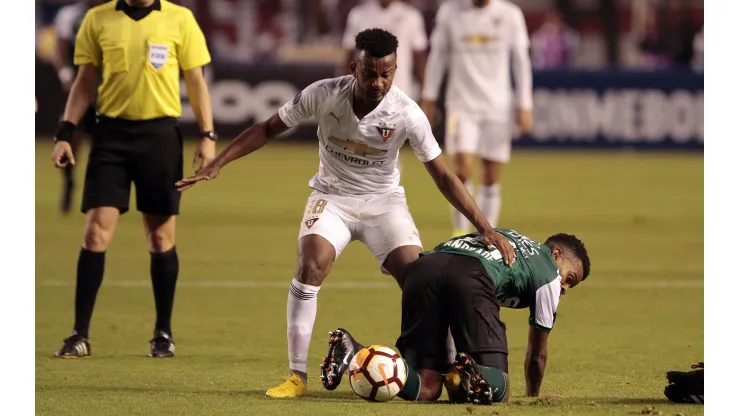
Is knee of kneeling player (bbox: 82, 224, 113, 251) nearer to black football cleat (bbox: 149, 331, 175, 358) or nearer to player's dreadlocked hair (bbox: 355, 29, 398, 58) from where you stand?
black football cleat (bbox: 149, 331, 175, 358)

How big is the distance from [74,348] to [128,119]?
4.50ft

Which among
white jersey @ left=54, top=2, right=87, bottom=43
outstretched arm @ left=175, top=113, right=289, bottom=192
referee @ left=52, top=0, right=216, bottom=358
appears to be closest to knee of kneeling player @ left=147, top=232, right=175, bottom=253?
referee @ left=52, top=0, right=216, bottom=358

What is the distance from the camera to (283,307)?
34.1 ft

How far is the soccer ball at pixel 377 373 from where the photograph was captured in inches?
264

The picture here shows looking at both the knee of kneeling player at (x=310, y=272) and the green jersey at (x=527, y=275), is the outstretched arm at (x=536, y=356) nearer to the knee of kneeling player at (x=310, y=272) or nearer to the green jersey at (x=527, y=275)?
the green jersey at (x=527, y=275)

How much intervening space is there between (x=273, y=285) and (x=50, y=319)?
2.22 metres

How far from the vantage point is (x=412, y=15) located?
16203 millimetres

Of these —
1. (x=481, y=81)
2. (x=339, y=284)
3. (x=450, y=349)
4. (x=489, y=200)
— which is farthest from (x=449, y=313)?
(x=481, y=81)

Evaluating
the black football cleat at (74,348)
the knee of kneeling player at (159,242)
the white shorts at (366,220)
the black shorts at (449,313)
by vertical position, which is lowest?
the black football cleat at (74,348)

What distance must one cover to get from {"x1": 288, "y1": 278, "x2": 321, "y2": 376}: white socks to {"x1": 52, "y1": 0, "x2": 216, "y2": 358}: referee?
143 cm

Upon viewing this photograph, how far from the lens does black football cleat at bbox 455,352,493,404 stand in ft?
21.8

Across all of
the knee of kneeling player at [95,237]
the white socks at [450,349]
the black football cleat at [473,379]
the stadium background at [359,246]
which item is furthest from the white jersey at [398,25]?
the black football cleat at [473,379]

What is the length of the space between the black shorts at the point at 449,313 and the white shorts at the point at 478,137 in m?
6.16

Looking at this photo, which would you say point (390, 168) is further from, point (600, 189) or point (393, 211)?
point (600, 189)
